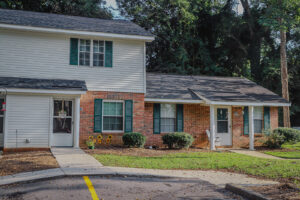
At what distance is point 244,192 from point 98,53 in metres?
10.0

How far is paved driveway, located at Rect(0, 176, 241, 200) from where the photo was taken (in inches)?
238

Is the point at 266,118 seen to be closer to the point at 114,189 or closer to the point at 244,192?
the point at 244,192

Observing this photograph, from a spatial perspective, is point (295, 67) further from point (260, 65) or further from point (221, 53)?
point (221, 53)

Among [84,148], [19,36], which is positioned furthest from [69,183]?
[19,36]

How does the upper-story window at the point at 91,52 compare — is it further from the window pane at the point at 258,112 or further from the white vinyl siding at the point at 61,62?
the window pane at the point at 258,112

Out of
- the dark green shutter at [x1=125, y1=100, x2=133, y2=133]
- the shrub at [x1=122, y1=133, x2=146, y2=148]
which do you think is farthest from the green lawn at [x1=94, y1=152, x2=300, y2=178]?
the dark green shutter at [x1=125, y1=100, x2=133, y2=133]

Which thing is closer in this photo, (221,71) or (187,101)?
(187,101)

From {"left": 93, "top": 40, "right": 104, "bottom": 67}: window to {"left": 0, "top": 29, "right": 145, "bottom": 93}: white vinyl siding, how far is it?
233 millimetres

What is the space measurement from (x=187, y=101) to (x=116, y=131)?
3884mm

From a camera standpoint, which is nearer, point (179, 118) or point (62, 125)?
point (62, 125)

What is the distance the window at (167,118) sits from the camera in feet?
51.5

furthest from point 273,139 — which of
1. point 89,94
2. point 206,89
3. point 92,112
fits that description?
point 89,94

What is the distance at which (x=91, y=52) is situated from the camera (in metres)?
14.1

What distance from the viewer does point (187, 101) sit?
15305 mm
